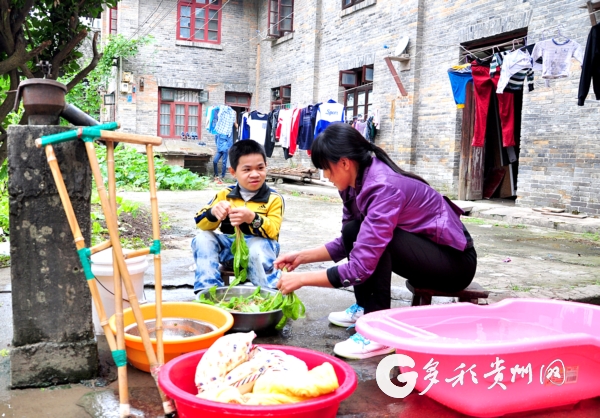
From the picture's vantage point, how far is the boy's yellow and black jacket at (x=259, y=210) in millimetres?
3414

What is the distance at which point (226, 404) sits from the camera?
5.35 feet

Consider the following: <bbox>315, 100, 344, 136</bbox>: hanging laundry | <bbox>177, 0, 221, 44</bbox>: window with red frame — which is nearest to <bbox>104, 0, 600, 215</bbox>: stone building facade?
<bbox>177, 0, 221, 44</bbox>: window with red frame

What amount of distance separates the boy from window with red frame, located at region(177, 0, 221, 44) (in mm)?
17287

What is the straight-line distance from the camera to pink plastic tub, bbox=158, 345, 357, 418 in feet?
5.29

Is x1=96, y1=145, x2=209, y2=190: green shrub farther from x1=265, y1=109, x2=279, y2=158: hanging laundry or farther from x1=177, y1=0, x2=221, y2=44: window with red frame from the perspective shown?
x1=177, y1=0, x2=221, y2=44: window with red frame

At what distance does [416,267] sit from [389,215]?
0.35 m

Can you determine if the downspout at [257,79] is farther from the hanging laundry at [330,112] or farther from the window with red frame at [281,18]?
the hanging laundry at [330,112]

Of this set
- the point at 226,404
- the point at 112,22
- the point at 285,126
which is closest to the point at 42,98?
the point at 226,404

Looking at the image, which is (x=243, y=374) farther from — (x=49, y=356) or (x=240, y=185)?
(x=240, y=185)

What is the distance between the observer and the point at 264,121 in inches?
639

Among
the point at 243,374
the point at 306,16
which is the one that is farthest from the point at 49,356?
the point at 306,16

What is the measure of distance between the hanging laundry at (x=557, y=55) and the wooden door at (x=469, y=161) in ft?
9.10

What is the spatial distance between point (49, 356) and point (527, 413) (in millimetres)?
1914

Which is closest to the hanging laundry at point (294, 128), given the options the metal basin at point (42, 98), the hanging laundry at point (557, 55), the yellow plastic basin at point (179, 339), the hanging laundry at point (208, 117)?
the hanging laundry at point (208, 117)
